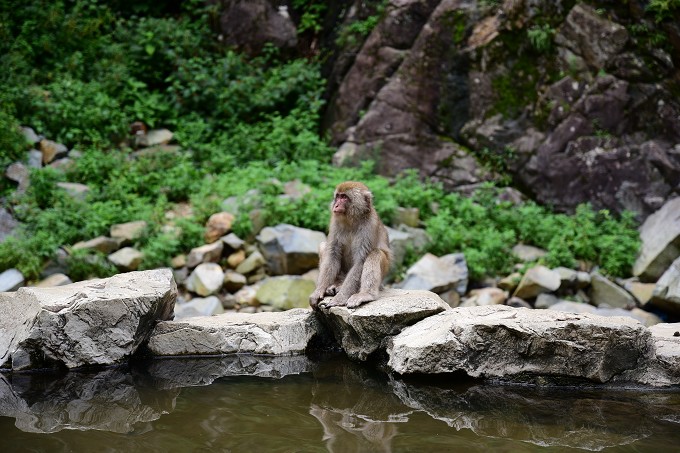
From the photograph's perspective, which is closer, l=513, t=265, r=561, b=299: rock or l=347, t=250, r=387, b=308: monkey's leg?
l=347, t=250, r=387, b=308: monkey's leg

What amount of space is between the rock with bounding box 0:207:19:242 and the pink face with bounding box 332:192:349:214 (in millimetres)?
5607

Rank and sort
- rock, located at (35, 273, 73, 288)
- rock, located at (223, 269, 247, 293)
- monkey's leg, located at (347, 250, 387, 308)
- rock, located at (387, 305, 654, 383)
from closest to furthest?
rock, located at (387, 305, 654, 383), monkey's leg, located at (347, 250, 387, 308), rock, located at (35, 273, 73, 288), rock, located at (223, 269, 247, 293)

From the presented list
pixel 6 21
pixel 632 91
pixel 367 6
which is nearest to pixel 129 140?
pixel 6 21

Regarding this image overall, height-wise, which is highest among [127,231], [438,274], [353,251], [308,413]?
[353,251]

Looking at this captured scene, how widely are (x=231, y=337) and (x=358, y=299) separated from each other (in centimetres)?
119

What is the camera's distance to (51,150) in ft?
35.2

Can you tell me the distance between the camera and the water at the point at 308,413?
3.98 meters

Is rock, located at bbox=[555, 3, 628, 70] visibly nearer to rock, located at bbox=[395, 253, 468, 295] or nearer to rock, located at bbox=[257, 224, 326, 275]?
rock, located at bbox=[395, 253, 468, 295]

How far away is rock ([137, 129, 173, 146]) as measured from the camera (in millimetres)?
11648

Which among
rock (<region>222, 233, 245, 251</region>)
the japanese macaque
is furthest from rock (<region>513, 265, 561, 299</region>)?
rock (<region>222, 233, 245, 251</region>)

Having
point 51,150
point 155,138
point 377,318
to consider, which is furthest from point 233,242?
point 377,318

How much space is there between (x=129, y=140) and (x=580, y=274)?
768cm

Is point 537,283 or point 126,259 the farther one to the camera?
point 126,259

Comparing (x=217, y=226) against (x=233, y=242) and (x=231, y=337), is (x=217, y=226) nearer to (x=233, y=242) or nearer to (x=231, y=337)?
(x=233, y=242)
